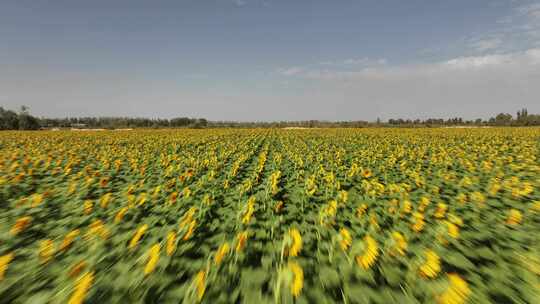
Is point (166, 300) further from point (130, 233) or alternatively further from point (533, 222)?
point (533, 222)

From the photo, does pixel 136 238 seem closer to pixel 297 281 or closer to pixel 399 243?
pixel 297 281

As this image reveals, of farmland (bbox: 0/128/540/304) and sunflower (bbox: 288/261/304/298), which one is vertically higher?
sunflower (bbox: 288/261/304/298)

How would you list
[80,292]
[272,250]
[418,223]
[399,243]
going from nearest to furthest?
[80,292], [399,243], [272,250], [418,223]

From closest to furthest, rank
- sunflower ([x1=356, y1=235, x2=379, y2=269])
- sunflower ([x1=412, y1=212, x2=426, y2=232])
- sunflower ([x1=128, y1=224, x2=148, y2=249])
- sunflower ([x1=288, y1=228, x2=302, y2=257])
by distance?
sunflower ([x1=356, y1=235, x2=379, y2=269])
sunflower ([x1=288, y1=228, x2=302, y2=257])
sunflower ([x1=128, y1=224, x2=148, y2=249])
sunflower ([x1=412, y1=212, x2=426, y2=232])

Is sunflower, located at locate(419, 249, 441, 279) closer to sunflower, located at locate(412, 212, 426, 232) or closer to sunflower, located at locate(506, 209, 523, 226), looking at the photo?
sunflower, located at locate(412, 212, 426, 232)

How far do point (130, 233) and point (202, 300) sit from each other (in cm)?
181

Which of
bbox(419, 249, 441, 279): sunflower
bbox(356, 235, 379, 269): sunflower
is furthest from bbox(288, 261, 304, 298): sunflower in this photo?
bbox(419, 249, 441, 279): sunflower

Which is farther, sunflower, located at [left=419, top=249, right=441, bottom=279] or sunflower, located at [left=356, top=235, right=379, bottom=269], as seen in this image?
sunflower, located at [left=356, top=235, right=379, bottom=269]

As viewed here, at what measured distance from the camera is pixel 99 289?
2.15 m

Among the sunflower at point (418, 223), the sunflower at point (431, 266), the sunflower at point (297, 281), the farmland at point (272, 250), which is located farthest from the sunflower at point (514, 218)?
the sunflower at point (297, 281)

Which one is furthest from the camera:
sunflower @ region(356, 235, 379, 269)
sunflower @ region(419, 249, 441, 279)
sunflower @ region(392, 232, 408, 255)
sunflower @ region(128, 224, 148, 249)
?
sunflower @ region(128, 224, 148, 249)

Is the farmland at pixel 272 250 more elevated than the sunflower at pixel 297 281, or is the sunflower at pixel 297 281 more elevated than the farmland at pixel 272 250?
the sunflower at pixel 297 281

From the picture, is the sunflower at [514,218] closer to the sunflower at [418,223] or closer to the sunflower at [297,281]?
the sunflower at [418,223]

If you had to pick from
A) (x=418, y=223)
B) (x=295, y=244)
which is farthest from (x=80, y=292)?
(x=418, y=223)
